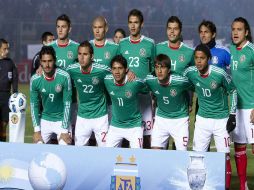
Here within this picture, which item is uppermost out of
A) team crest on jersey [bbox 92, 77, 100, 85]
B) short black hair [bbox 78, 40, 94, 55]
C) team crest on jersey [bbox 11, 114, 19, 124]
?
short black hair [bbox 78, 40, 94, 55]

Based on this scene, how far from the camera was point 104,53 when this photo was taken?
8906mm

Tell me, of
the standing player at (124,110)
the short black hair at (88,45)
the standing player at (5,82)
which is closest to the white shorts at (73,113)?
the standing player at (124,110)

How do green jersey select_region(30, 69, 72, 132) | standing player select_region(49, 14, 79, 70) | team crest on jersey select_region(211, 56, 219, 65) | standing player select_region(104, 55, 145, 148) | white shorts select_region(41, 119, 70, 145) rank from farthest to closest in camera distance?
standing player select_region(49, 14, 79, 70), white shorts select_region(41, 119, 70, 145), team crest on jersey select_region(211, 56, 219, 65), green jersey select_region(30, 69, 72, 132), standing player select_region(104, 55, 145, 148)

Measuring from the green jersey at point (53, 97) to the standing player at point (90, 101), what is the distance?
0.15m

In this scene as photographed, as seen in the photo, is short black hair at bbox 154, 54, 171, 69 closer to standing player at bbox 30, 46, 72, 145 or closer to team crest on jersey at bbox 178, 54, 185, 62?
team crest on jersey at bbox 178, 54, 185, 62

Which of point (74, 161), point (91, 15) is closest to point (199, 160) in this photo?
point (74, 161)

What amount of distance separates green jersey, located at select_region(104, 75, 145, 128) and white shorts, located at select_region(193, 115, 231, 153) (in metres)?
0.67

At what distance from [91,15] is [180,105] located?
73.7ft

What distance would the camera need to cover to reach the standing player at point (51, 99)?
27.7 feet

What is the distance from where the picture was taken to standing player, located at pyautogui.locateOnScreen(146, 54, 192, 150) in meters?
8.17

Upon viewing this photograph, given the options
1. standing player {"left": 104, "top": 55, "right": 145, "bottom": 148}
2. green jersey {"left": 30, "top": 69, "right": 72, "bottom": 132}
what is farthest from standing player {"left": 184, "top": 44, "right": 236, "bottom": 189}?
green jersey {"left": 30, "top": 69, "right": 72, "bottom": 132}

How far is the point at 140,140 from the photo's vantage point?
8.44m

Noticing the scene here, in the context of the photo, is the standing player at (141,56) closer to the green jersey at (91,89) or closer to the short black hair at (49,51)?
the green jersey at (91,89)

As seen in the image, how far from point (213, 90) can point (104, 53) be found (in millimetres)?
1514
